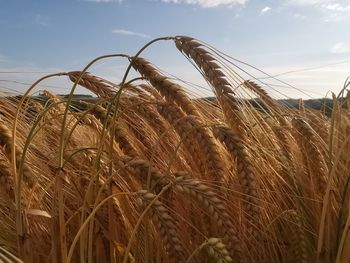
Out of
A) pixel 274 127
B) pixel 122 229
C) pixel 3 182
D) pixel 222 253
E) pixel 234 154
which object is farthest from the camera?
pixel 274 127

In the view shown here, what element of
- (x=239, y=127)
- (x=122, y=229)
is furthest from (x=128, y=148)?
(x=239, y=127)

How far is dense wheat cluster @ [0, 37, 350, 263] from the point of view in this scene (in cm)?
139

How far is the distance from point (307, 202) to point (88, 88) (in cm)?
97

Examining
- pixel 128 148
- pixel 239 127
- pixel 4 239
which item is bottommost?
pixel 4 239

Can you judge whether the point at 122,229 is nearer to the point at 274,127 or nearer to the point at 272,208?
the point at 272,208

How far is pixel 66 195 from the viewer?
188 cm

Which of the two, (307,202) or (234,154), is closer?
(234,154)

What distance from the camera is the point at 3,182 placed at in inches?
62.8

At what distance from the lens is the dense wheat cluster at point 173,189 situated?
4.55ft

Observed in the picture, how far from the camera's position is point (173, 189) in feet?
5.24

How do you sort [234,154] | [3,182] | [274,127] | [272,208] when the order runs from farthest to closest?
[274,127] → [272,208] → [3,182] → [234,154]

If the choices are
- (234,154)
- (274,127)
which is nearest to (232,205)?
(234,154)

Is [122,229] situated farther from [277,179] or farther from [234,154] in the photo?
[277,179]

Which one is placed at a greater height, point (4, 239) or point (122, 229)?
point (122, 229)
